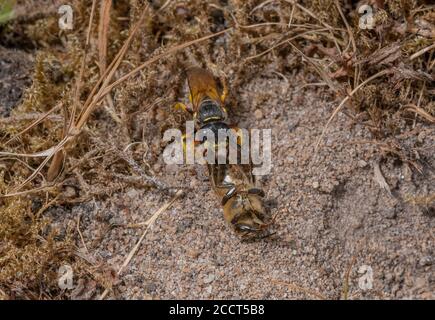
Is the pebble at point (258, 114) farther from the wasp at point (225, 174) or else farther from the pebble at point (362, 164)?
the pebble at point (362, 164)

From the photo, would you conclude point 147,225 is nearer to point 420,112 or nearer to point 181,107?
point 181,107

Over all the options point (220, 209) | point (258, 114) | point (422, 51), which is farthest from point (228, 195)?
point (422, 51)

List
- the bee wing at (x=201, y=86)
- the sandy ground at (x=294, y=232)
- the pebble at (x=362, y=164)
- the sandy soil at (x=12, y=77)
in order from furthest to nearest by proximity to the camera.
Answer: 1. the sandy soil at (x=12, y=77)
2. the bee wing at (x=201, y=86)
3. the pebble at (x=362, y=164)
4. the sandy ground at (x=294, y=232)

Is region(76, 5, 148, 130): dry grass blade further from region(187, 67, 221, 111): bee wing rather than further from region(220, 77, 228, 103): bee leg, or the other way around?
region(220, 77, 228, 103): bee leg

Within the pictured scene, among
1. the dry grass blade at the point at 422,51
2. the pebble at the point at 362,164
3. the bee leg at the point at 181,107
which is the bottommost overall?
the pebble at the point at 362,164

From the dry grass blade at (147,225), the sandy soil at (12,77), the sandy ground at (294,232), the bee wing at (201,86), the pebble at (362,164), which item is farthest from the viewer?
the sandy soil at (12,77)

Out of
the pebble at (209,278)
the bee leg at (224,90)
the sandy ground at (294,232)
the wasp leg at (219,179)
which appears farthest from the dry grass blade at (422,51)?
the pebble at (209,278)

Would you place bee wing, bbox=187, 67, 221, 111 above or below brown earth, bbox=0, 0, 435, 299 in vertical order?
above

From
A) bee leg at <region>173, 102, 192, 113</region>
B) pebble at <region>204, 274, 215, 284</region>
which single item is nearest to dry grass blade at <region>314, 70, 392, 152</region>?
bee leg at <region>173, 102, 192, 113</region>
